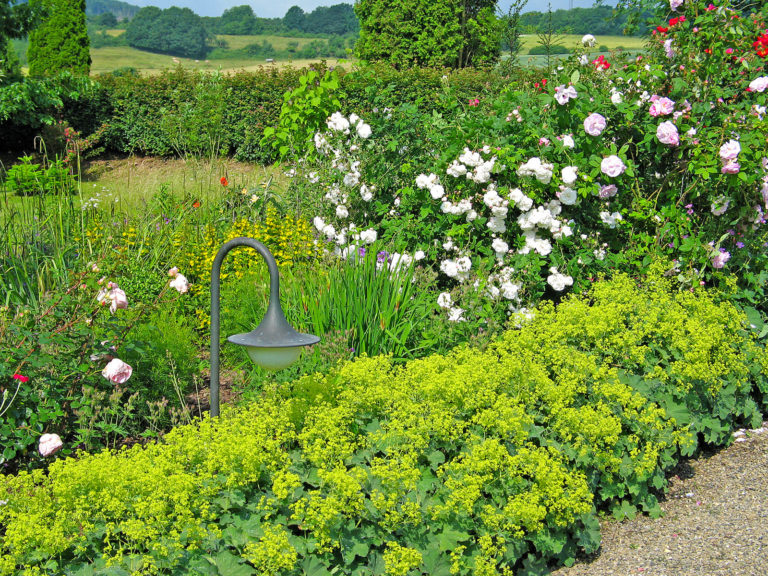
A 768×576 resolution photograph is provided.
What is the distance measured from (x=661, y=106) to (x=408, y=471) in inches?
130

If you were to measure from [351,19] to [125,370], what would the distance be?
71.8 meters

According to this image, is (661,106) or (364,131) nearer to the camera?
(661,106)

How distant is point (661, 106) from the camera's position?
4543mm

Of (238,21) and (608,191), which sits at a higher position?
(238,21)

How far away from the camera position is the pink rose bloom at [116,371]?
2.98 metres

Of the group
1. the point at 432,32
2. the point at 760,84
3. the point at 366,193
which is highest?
the point at 432,32

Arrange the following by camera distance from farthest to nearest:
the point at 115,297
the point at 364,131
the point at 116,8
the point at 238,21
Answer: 1. the point at 116,8
2. the point at 238,21
3. the point at 364,131
4. the point at 115,297

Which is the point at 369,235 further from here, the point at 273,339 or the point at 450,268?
the point at 273,339

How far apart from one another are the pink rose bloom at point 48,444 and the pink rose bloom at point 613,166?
3.38 metres

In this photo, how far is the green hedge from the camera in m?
2.16

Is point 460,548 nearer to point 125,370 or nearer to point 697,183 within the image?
point 125,370

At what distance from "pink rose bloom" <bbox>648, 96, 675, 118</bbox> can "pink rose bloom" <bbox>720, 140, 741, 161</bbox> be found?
1.46ft

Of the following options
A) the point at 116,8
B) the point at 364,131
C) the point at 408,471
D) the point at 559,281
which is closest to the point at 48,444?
the point at 408,471

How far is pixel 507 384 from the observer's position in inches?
123
